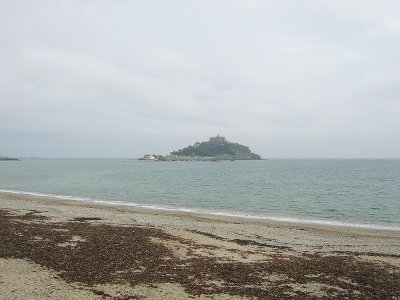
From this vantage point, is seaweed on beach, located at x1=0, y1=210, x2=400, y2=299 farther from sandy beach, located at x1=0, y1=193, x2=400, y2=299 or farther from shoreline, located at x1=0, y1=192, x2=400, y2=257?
shoreline, located at x1=0, y1=192, x2=400, y2=257

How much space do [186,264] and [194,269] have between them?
27.6 inches

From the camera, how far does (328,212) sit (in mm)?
33500

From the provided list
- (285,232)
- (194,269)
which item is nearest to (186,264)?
(194,269)

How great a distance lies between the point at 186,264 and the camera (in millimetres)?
12836

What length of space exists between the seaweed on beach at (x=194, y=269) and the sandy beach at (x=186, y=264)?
3 cm

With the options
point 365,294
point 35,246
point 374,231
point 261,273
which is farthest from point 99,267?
point 374,231

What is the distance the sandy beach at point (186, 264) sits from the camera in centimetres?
1003

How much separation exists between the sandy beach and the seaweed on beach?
0.03 m

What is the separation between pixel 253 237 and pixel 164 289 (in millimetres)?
10499

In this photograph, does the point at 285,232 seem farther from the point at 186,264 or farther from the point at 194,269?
the point at 194,269

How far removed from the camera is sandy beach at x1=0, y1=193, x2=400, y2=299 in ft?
32.9

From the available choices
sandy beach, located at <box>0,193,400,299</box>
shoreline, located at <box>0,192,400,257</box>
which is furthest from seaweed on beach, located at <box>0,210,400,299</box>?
shoreline, located at <box>0,192,400,257</box>

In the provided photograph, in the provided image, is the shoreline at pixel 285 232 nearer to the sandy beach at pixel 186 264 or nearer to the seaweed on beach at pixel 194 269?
the sandy beach at pixel 186 264

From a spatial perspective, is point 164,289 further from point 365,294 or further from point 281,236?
point 281,236
